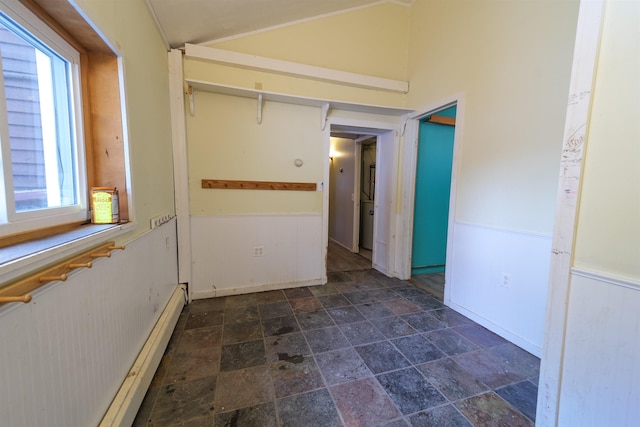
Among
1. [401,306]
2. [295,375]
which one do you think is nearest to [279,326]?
[295,375]

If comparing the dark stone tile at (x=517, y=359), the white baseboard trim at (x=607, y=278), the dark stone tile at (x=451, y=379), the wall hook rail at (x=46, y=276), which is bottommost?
the dark stone tile at (x=517, y=359)

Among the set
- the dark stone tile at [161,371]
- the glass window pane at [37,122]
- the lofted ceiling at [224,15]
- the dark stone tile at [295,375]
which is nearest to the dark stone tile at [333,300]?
the dark stone tile at [295,375]

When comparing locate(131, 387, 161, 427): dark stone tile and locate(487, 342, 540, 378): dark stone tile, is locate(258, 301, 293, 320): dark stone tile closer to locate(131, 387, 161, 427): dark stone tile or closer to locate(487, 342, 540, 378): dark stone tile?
locate(131, 387, 161, 427): dark stone tile

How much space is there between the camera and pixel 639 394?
0.91 meters

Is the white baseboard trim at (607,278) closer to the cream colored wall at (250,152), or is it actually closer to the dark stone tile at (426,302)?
the dark stone tile at (426,302)

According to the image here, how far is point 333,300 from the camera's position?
2.66m

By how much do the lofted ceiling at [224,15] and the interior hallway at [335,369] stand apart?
8.29 ft

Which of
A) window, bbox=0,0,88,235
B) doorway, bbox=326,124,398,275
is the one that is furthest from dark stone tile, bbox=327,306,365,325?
window, bbox=0,0,88,235

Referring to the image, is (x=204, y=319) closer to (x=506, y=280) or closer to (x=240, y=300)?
(x=240, y=300)

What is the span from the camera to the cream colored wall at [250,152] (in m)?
2.52

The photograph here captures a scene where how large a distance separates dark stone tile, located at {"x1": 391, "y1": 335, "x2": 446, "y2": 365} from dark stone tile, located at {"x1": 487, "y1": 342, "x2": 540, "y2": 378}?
0.43 meters

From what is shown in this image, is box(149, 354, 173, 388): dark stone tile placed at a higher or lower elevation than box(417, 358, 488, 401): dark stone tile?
higher

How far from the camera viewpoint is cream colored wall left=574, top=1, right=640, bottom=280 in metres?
0.92

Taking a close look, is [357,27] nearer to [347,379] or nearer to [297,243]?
[297,243]
